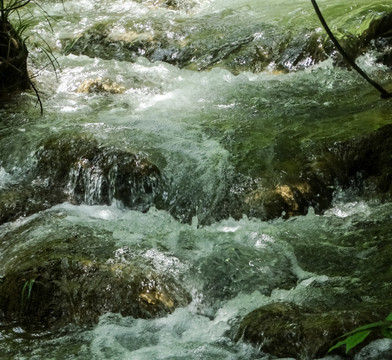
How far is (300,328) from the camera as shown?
9.29 ft

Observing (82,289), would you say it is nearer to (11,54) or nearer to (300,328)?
(300,328)

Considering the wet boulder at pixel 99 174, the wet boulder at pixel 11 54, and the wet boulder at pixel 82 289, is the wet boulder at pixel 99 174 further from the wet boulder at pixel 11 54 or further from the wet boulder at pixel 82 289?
the wet boulder at pixel 11 54

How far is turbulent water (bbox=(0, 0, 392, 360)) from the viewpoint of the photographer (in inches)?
131

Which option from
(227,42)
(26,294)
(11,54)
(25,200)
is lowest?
(26,294)

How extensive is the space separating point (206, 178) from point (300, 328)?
218 centimetres

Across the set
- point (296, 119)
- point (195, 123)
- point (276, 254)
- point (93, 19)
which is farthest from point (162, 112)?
point (93, 19)

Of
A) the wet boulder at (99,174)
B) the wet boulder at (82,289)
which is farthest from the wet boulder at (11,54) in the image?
the wet boulder at (82,289)

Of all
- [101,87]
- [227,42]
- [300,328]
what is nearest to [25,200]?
[101,87]

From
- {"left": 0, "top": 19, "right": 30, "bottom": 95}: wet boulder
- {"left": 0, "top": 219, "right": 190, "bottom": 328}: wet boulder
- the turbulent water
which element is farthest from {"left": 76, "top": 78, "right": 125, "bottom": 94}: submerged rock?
{"left": 0, "top": 219, "right": 190, "bottom": 328}: wet boulder

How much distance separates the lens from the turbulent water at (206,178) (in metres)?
3.32

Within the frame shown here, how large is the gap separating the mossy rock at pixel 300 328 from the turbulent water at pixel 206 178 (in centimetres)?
10

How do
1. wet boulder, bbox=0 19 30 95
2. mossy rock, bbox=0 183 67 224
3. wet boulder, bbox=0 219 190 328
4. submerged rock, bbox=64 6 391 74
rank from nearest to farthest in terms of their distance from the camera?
wet boulder, bbox=0 219 190 328
mossy rock, bbox=0 183 67 224
wet boulder, bbox=0 19 30 95
submerged rock, bbox=64 6 391 74

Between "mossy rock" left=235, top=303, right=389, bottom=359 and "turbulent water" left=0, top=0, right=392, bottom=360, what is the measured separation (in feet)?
0.34

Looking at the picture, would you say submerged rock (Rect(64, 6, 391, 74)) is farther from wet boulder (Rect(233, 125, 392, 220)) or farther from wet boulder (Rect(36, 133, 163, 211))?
wet boulder (Rect(36, 133, 163, 211))
